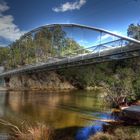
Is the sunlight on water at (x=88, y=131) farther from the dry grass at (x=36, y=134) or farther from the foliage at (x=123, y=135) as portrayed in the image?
the foliage at (x=123, y=135)

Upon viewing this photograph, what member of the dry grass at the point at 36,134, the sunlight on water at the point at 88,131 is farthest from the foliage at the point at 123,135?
the sunlight on water at the point at 88,131

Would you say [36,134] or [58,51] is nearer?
[36,134]

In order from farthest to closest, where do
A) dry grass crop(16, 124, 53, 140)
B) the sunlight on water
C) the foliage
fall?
the sunlight on water
dry grass crop(16, 124, 53, 140)
the foliage

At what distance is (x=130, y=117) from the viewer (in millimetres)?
15391

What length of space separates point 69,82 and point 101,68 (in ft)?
27.7

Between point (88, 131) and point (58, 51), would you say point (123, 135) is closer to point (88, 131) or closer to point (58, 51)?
point (88, 131)

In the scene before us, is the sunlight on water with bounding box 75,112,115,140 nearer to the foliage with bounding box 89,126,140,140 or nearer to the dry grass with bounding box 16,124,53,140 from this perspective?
the dry grass with bounding box 16,124,53,140

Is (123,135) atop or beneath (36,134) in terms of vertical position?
atop

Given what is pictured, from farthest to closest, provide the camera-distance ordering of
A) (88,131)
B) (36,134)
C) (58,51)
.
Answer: (58,51), (88,131), (36,134)

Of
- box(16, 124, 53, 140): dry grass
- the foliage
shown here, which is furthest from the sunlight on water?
the foliage

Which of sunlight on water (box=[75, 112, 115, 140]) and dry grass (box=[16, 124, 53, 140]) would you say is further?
sunlight on water (box=[75, 112, 115, 140])

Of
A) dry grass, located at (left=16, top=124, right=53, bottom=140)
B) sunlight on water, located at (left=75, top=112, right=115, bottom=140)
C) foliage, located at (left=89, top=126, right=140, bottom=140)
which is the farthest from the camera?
sunlight on water, located at (left=75, top=112, right=115, bottom=140)

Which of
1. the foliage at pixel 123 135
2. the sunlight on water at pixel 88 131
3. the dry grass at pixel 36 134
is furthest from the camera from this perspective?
the sunlight on water at pixel 88 131

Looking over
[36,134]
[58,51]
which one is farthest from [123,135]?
[58,51]
